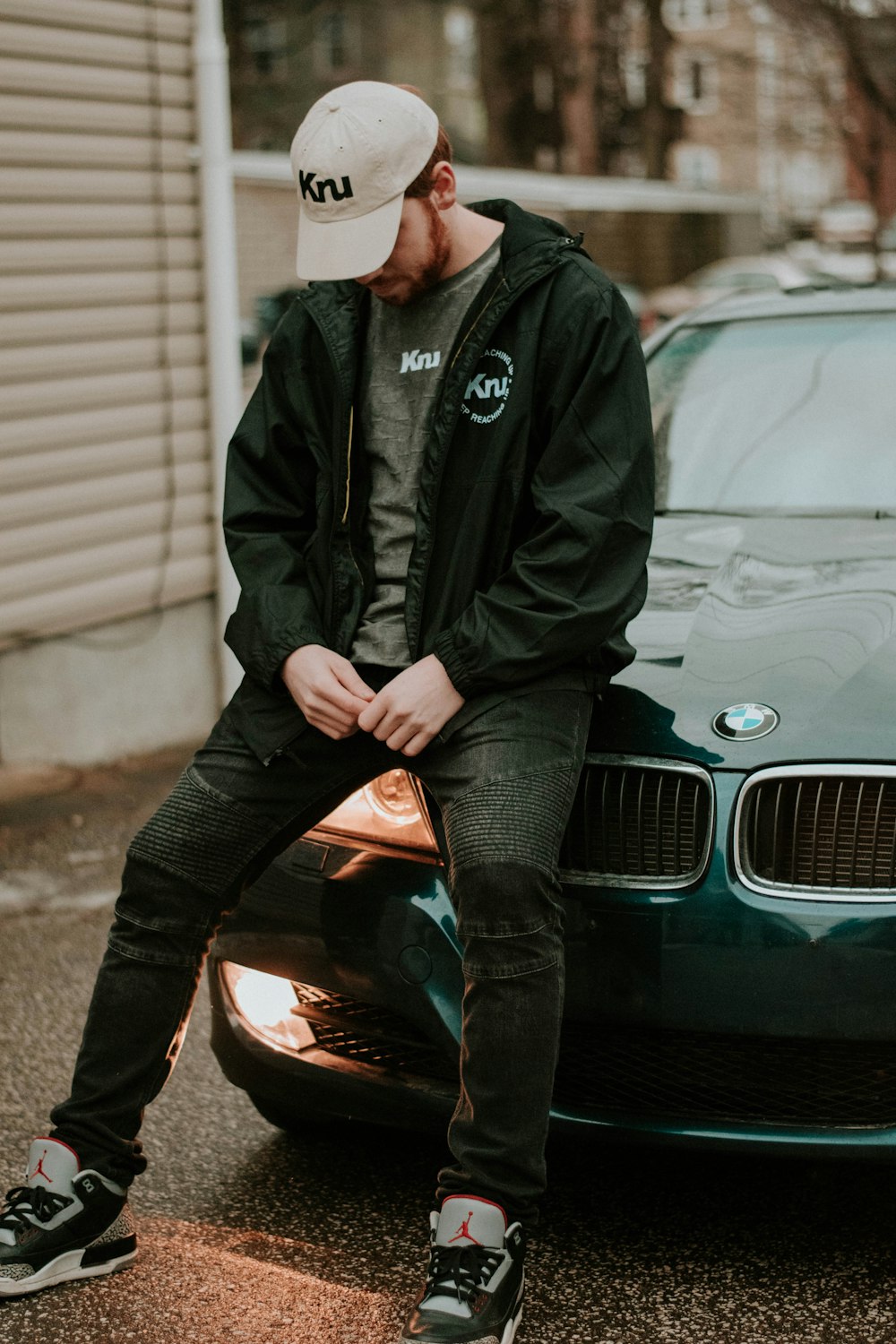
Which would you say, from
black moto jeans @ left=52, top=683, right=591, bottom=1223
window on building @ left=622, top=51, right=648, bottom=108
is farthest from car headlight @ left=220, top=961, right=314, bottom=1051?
window on building @ left=622, top=51, right=648, bottom=108

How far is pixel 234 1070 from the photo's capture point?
3.29m

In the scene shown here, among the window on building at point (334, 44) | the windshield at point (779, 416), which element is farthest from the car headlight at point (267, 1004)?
the window on building at point (334, 44)

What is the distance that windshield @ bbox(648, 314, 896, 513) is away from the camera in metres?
3.94

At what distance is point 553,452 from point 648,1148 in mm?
1149

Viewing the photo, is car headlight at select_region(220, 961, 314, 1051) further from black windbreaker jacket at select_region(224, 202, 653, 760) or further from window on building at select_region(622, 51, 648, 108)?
window on building at select_region(622, 51, 648, 108)

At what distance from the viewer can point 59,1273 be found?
9.36ft

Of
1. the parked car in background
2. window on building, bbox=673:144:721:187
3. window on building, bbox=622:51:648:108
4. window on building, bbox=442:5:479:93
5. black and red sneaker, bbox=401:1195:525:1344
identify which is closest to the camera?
black and red sneaker, bbox=401:1195:525:1344

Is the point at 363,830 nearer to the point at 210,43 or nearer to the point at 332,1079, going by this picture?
the point at 332,1079

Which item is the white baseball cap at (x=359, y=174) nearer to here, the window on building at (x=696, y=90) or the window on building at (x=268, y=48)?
the window on building at (x=268, y=48)

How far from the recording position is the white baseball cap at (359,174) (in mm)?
2764

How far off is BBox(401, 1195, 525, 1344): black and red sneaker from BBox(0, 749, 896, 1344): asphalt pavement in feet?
0.51

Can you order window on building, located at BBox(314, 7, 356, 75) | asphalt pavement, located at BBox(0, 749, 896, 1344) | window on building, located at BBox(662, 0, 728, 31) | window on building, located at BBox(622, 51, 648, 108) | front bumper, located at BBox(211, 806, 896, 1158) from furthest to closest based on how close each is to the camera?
window on building, located at BBox(662, 0, 728, 31)
window on building, located at BBox(314, 7, 356, 75)
window on building, located at BBox(622, 51, 648, 108)
asphalt pavement, located at BBox(0, 749, 896, 1344)
front bumper, located at BBox(211, 806, 896, 1158)

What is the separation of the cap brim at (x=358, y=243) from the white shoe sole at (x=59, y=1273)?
1664 millimetres

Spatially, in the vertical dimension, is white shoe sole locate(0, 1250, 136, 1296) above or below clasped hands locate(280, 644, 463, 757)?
below
